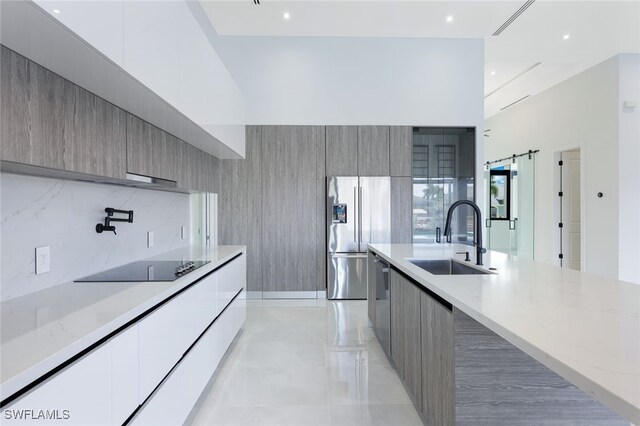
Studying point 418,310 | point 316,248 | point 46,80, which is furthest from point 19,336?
point 316,248

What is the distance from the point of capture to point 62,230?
5.41 feet

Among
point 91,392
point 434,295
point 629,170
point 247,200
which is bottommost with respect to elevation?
point 91,392

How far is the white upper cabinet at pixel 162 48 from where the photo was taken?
45.4 inches

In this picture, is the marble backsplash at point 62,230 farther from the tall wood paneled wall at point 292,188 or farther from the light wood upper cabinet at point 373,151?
the light wood upper cabinet at point 373,151

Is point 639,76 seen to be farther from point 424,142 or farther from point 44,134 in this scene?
point 44,134

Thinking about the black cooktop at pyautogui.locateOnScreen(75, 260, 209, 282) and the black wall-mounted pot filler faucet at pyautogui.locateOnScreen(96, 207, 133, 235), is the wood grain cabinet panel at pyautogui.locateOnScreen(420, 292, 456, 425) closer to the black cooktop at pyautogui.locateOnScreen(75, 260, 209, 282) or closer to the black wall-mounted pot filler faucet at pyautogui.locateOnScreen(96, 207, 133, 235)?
the black cooktop at pyautogui.locateOnScreen(75, 260, 209, 282)

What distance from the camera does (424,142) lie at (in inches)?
189

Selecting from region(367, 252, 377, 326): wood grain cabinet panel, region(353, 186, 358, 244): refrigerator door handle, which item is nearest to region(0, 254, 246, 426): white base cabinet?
region(367, 252, 377, 326): wood grain cabinet panel

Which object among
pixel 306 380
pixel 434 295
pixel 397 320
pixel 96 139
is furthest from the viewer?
pixel 306 380

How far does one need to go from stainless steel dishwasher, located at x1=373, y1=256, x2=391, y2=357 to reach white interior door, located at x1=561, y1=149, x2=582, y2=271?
5286mm

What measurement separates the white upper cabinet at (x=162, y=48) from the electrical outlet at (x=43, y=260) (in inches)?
36.3

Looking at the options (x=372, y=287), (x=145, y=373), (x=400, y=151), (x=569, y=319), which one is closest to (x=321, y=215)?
(x=400, y=151)

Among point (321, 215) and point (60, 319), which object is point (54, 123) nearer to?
point (60, 319)

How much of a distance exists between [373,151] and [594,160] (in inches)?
154
